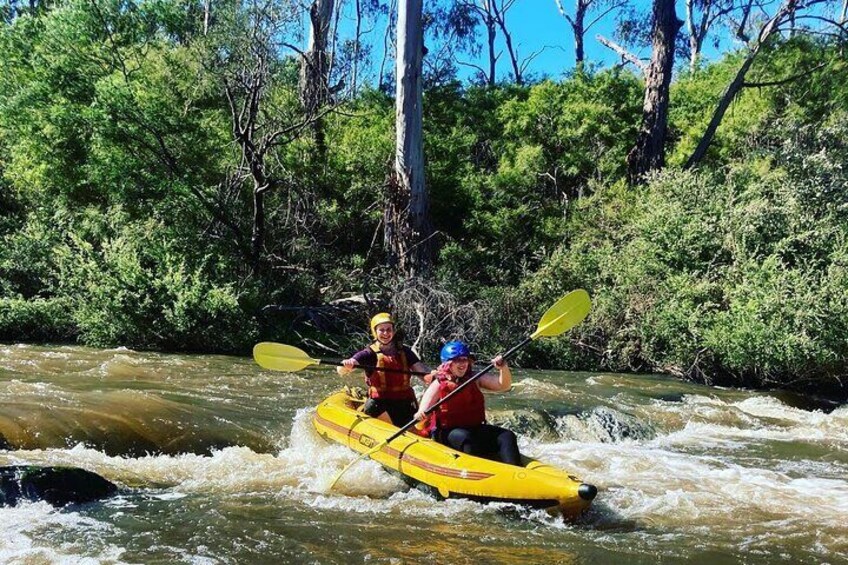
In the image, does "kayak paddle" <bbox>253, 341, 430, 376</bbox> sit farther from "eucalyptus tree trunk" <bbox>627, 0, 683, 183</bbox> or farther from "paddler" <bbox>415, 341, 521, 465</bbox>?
"eucalyptus tree trunk" <bbox>627, 0, 683, 183</bbox>

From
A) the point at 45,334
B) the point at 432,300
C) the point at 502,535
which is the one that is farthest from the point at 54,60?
the point at 502,535

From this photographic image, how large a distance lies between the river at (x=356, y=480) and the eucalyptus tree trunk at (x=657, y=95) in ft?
23.1

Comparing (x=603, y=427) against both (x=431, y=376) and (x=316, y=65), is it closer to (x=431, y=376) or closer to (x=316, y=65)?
(x=431, y=376)

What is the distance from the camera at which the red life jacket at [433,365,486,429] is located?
5.39 meters

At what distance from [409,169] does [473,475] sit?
9.52 metres

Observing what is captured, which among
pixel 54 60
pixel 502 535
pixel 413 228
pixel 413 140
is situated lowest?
pixel 502 535

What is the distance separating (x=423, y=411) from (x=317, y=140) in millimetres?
11296

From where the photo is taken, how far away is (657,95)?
48.8ft

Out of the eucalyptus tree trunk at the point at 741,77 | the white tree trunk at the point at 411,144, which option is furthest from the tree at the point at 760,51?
the white tree trunk at the point at 411,144

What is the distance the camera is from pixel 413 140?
13.7 metres

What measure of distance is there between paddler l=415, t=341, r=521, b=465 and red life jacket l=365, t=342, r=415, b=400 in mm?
882

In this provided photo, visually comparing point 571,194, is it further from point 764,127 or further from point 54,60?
point 54,60

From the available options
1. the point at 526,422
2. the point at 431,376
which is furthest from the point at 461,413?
the point at 526,422

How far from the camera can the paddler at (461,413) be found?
5.24 m
